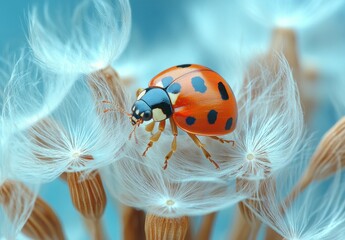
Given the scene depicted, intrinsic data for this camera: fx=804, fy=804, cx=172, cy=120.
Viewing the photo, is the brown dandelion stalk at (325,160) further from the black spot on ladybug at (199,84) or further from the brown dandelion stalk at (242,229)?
the black spot on ladybug at (199,84)

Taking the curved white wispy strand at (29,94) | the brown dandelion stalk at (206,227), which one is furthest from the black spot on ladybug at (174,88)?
the brown dandelion stalk at (206,227)

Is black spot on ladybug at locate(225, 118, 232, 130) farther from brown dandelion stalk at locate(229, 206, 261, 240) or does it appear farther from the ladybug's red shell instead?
brown dandelion stalk at locate(229, 206, 261, 240)

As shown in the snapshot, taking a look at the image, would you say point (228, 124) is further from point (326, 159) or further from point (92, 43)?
point (92, 43)

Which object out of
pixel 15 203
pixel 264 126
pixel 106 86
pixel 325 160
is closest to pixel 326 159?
pixel 325 160

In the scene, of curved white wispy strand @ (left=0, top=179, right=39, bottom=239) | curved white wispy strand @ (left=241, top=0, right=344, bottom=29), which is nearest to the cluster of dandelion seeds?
curved white wispy strand @ (left=0, top=179, right=39, bottom=239)

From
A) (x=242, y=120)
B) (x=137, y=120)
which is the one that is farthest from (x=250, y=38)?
(x=137, y=120)
